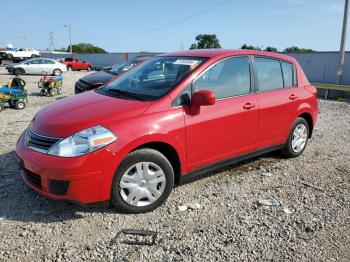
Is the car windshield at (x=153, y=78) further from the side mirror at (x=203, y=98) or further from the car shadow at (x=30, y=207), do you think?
the car shadow at (x=30, y=207)

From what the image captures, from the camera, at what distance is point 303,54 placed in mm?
19766

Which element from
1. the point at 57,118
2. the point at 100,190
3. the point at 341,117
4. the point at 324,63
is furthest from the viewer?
the point at 324,63

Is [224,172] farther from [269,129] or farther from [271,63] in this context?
[271,63]

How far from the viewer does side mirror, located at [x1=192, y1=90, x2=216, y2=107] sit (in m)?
3.58

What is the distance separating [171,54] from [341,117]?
6745mm

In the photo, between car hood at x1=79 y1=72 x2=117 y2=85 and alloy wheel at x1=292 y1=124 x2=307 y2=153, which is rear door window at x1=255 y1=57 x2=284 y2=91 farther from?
car hood at x1=79 y1=72 x2=117 y2=85

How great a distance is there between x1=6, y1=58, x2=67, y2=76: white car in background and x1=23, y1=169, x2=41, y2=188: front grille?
22200mm

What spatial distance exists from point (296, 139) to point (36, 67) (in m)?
23.2

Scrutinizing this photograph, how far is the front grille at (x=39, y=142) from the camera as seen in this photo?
3223mm

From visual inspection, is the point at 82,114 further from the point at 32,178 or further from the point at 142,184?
the point at 142,184

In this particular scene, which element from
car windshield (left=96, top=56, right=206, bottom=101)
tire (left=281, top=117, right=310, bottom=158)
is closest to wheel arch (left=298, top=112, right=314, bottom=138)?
tire (left=281, top=117, right=310, bottom=158)

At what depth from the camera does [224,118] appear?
158 inches

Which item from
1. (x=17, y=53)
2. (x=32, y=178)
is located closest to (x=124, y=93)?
(x=32, y=178)

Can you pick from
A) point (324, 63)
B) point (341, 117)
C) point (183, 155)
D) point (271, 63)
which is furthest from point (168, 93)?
point (324, 63)
